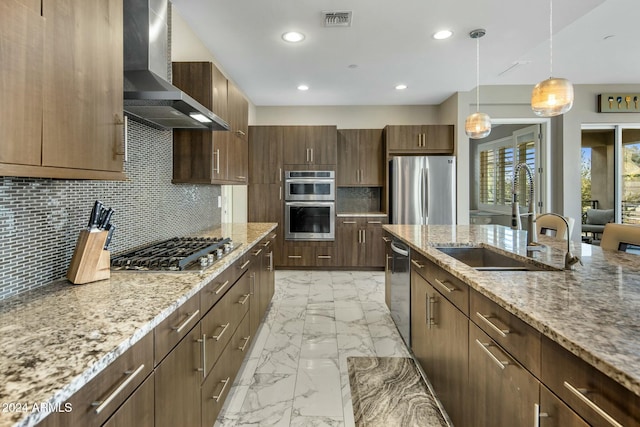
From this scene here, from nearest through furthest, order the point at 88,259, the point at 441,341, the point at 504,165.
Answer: the point at 88,259 → the point at 441,341 → the point at 504,165

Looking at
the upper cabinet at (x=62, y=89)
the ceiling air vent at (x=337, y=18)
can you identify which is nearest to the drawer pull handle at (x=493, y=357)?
the upper cabinet at (x=62, y=89)

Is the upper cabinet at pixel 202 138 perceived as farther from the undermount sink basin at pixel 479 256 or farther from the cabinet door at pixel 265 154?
the cabinet door at pixel 265 154

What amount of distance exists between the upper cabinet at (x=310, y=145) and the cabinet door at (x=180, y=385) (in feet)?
13.6

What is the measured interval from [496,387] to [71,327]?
139cm

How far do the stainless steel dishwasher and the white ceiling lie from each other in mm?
2015

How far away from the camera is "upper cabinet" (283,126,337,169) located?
531cm

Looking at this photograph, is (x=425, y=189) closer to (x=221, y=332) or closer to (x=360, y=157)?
(x=360, y=157)

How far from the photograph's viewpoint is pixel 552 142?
5312mm

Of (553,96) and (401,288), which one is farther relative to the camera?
(401,288)

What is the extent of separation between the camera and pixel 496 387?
3.94ft

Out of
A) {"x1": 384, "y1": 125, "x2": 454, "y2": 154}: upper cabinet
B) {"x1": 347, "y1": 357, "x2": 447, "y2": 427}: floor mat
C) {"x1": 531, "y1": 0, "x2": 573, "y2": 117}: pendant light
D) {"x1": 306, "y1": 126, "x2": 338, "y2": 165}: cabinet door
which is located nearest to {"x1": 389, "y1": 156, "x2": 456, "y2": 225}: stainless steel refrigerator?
{"x1": 384, "y1": 125, "x2": 454, "y2": 154}: upper cabinet

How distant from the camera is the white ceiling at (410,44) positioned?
2.75 meters

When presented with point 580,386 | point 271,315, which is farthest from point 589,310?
point 271,315

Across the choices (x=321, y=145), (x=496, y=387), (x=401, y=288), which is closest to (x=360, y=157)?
(x=321, y=145)
